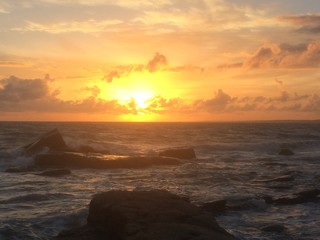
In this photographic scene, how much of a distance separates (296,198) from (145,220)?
971 cm

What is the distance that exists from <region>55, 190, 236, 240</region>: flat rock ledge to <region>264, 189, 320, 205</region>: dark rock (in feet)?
22.9

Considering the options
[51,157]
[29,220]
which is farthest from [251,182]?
[51,157]

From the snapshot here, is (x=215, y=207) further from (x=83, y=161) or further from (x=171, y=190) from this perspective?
(x=83, y=161)

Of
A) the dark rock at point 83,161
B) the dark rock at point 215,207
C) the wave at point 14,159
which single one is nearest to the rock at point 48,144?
the wave at point 14,159

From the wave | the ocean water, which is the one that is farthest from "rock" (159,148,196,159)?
the wave

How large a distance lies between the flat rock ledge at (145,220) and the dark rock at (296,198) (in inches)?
274

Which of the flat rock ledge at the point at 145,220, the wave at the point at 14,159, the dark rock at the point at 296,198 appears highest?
the flat rock ledge at the point at 145,220

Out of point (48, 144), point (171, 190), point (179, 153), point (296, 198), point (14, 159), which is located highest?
point (48, 144)

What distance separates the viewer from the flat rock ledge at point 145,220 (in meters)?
9.23

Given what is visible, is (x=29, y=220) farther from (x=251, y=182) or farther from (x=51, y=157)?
(x=51, y=157)

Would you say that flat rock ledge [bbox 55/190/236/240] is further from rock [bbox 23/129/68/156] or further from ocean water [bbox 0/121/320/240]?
rock [bbox 23/129/68/156]

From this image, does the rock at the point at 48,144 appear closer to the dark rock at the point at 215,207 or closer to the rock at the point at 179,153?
the rock at the point at 179,153

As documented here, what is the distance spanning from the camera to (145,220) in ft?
32.4

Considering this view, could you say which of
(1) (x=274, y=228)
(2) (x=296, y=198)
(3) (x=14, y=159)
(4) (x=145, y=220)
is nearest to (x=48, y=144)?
(3) (x=14, y=159)
